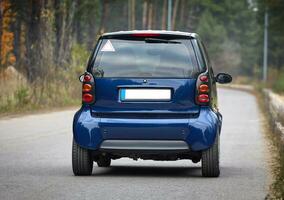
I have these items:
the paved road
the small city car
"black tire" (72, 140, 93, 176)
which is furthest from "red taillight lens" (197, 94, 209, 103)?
"black tire" (72, 140, 93, 176)

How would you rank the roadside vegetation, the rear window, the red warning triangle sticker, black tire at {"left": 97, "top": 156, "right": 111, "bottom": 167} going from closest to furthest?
the rear window → the red warning triangle sticker → black tire at {"left": 97, "top": 156, "right": 111, "bottom": 167} → the roadside vegetation

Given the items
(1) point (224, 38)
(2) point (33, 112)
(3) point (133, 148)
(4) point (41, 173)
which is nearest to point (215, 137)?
(3) point (133, 148)

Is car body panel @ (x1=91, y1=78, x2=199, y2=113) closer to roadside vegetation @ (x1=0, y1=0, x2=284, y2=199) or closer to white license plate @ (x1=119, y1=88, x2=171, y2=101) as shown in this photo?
white license plate @ (x1=119, y1=88, x2=171, y2=101)

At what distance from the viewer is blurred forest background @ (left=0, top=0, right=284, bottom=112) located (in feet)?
98.1

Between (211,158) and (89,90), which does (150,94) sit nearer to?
(89,90)

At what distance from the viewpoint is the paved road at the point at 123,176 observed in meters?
9.42

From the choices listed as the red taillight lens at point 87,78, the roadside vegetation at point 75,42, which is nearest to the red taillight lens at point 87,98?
the red taillight lens at point 87,78

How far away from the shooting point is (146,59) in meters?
10.8

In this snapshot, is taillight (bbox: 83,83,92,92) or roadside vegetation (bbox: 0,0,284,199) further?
roadside vegetation (bbox: 0,0,284,199)

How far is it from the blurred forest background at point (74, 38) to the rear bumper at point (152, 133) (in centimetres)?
1560

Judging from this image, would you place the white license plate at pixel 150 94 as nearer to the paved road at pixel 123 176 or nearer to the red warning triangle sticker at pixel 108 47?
the red warning triangle sticker at pixel 108 47

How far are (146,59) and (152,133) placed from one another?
85cm

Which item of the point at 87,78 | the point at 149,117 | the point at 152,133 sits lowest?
the point at 152,133

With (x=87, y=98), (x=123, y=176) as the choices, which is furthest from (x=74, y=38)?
(x=87, y=98)
